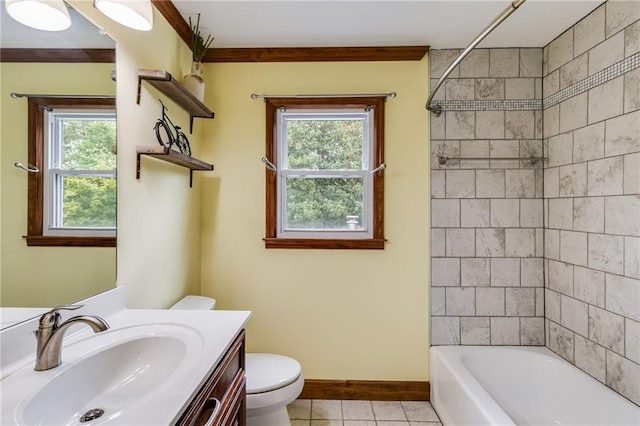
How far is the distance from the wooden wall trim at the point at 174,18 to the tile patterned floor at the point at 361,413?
7.70ft

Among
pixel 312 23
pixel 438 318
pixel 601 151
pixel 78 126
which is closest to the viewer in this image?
pixel 78 126

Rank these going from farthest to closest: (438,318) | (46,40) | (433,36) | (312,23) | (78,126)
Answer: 1. (438,318)
2. (433,36)
3. (312,23)
4. (78,126)
5. (46,40)

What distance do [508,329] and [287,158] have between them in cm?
187

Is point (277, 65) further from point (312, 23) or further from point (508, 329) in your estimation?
point (508, 329)

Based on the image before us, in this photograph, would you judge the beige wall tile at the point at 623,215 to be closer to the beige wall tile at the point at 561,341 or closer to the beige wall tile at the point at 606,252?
the beige wall tile at the point at 606,252

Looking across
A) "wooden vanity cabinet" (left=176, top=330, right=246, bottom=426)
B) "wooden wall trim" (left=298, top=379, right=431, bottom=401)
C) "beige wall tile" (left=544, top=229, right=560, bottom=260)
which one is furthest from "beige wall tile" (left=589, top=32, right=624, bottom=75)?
"wooden vanity cabinet" (left=176, top=330, right=246, bottom=426)

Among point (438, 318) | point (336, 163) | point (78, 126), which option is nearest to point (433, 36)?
point (336, 163)

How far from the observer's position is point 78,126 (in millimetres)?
1043

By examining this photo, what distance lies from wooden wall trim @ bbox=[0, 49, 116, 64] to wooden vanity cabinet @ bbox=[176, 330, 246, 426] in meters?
1.02

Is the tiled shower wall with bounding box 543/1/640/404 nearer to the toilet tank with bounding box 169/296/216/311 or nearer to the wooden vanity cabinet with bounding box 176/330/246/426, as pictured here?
the wooden vanity cabinet with bounding box 176/330/246/426

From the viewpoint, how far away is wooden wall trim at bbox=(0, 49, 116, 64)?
82 centimetres

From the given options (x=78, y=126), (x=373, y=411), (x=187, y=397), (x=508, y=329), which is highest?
(x=78, y=126)

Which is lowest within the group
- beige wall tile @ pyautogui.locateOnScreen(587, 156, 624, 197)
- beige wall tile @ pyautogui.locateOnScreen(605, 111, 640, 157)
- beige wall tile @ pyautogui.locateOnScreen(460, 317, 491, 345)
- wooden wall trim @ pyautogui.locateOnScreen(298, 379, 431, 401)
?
wooden wall trim @ pyautogui.locateOnScreen(298, 379, 431, 401)

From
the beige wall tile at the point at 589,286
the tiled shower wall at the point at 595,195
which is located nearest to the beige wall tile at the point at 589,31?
the tiled shower wall at the point at 595,195
